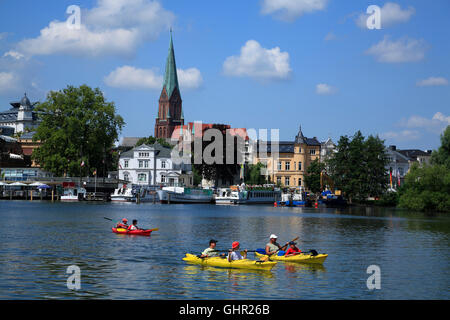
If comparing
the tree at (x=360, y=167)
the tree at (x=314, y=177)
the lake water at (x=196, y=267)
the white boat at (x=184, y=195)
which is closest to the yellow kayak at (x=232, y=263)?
the lake water at (x=196, y=267)

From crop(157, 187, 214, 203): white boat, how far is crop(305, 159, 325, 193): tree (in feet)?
107

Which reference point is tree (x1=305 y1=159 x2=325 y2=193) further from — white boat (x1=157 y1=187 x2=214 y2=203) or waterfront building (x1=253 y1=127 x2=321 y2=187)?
white boat (x1=157 y1=187 x2=214 y2=203)

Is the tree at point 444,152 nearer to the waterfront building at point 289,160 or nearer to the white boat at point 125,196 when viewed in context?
the white boat at point 125,196

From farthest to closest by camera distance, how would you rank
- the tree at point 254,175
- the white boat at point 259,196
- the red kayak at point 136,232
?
the tree at point 254,175 < the white boat at point 259,196 < the red kayak at point 136,232

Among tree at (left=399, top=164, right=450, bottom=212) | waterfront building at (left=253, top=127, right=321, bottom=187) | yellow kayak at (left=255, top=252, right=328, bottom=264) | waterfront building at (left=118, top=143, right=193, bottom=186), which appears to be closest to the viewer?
yellow kayak at (left=255, top=252, right=328, bottom=264)

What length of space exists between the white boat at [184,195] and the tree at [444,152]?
49.4 meters

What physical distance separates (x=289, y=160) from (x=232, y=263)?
13163cm

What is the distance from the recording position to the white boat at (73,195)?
114m

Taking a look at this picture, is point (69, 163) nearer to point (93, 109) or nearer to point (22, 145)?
point (93, 109)

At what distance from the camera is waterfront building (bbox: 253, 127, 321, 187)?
158750mm

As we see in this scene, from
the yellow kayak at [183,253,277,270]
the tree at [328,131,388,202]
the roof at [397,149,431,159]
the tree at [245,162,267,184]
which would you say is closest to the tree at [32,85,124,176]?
the tree at [245,162,267,184]

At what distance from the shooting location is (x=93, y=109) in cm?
11600
